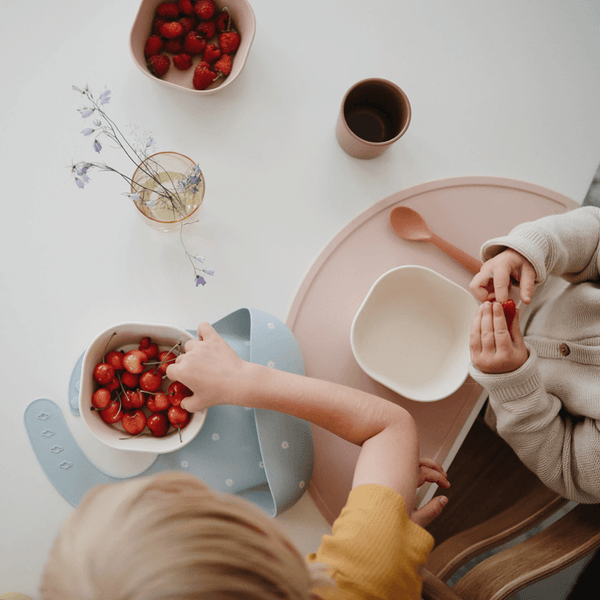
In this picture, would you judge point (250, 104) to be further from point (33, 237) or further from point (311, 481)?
point (311, 481)

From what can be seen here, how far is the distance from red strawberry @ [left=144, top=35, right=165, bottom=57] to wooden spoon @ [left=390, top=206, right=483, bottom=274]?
0.51 metres

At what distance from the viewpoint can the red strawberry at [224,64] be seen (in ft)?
2.55

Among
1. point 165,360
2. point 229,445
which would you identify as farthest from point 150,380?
point 229,445

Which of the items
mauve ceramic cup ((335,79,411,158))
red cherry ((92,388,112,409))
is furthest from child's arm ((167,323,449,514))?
mauve ceramic cup ((335,79,411,158))

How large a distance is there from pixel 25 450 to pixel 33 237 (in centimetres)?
37

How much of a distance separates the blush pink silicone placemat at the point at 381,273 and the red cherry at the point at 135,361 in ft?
0.85

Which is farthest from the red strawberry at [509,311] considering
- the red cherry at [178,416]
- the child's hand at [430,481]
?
the red cherry at [178,416]

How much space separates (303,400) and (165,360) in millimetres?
235

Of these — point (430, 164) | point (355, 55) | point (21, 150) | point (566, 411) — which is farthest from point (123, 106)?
point (566, 411)

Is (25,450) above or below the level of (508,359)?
below

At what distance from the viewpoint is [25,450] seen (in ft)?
2.48

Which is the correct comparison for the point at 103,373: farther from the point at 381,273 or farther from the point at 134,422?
the point at 381,273

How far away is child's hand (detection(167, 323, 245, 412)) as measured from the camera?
0.67 m

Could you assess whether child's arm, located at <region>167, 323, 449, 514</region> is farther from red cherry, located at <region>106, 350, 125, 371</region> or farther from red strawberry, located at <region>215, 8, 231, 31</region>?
red strawberry, located at <region>215, 8, 231, 31</region>
